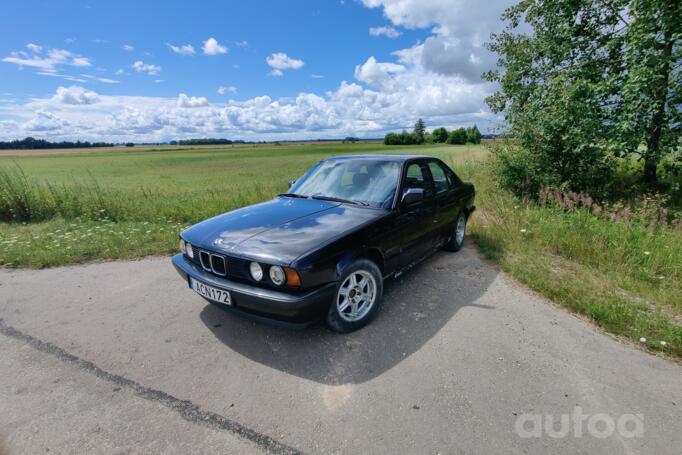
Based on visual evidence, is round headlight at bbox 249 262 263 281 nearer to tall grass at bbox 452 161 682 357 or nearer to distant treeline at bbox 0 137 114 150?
tall grass at bbox 452 161 682 357

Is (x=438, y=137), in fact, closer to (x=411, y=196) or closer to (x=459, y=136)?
(x=459, y=136)

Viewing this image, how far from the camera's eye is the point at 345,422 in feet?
6.37

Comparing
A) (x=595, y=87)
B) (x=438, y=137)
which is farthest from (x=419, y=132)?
(x=595, y=87)

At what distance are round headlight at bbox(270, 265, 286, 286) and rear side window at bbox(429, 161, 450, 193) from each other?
2.65 metres

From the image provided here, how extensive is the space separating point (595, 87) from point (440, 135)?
3732 inches

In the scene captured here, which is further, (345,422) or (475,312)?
(475,312)

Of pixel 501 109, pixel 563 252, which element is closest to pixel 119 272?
pixel 563 252

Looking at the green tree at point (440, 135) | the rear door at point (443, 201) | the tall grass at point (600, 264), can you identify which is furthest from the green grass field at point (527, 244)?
the green tree at point (440, 135)

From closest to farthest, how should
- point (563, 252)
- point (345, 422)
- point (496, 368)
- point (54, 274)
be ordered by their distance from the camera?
1. point (345, 422)
2. point (496, 368)
3. point (54, 274)
4. point (563, 252)

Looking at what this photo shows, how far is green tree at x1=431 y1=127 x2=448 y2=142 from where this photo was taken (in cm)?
9412

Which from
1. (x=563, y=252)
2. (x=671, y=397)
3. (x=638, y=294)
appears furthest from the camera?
(x=563, y=252)

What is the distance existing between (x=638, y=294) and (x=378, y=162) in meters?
3.21

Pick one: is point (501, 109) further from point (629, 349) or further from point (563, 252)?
point (629, 349)

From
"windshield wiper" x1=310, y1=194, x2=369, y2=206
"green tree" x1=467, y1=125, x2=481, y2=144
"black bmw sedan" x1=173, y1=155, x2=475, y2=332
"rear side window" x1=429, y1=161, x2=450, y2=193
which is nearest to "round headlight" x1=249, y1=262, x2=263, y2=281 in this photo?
"black bmw sedan" x1=173, y1=155, x2=475, y2=332
